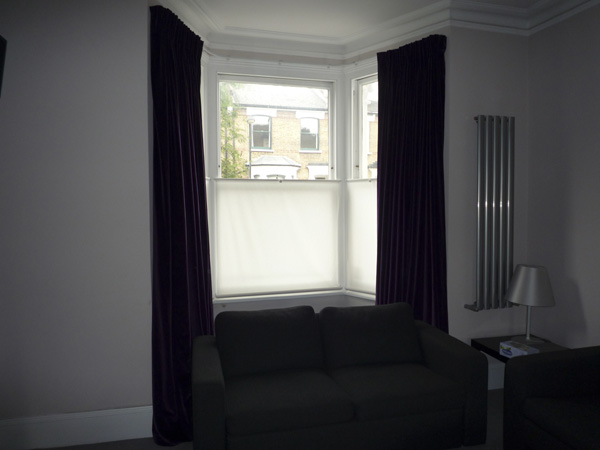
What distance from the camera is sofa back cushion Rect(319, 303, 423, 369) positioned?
3.16m

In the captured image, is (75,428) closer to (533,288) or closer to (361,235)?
(361,235)

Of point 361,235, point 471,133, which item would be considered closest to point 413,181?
point 471,133

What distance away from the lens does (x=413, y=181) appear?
12.2ft

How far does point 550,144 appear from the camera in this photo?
3.58 meters

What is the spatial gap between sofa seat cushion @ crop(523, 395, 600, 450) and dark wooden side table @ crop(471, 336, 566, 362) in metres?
0.75

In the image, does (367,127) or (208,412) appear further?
(367,127)

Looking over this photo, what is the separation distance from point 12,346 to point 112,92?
1775mm

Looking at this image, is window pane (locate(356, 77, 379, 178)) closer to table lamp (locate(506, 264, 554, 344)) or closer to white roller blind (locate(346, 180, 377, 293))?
white roller blind (locate(346, 180, 377, 293))

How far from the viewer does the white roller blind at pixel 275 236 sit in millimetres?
4059

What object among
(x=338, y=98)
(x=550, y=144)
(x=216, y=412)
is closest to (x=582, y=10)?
(x=550, y=144)

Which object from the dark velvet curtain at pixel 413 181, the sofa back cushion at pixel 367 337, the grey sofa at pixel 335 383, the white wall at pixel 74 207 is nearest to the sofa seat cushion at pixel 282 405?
the grey sofa at pixel 335 383

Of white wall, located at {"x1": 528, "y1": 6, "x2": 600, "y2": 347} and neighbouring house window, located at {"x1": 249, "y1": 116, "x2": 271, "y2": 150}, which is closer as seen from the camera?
white wall, located at {"x1": 528, "y1": 6, "x2": 600, "y2": 347}

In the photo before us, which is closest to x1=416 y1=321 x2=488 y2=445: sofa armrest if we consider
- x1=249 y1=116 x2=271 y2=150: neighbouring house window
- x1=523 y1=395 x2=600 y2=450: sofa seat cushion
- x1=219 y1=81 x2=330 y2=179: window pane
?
x1=523 y1=395 x2=600 y2=450: sofa seat cushion

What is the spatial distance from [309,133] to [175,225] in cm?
177
